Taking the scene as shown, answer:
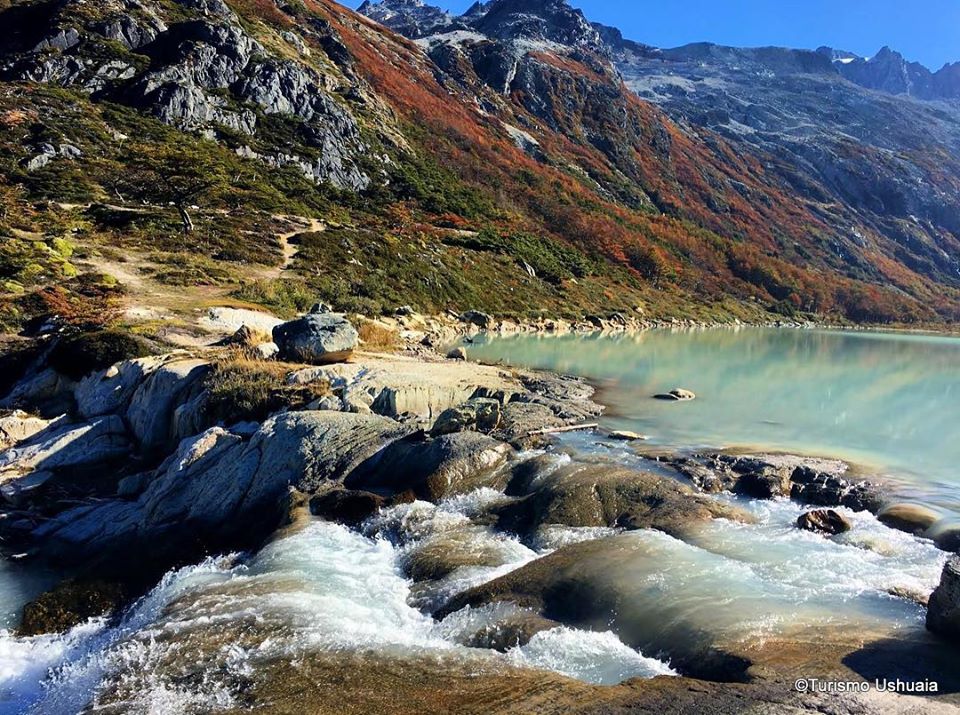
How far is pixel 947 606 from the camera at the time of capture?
20.7 feet

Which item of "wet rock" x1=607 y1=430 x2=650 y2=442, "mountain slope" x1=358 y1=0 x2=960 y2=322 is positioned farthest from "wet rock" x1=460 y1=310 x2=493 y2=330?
"mountain slope" x1=358 y1=0 x2=960 y2=322

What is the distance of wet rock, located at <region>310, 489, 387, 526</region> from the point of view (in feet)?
35.0

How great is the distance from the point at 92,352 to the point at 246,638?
1404cm

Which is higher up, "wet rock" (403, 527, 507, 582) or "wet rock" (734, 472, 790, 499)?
"wet rock" (734, 472, 790, 499)

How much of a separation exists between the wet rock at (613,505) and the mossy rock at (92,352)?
508 inches

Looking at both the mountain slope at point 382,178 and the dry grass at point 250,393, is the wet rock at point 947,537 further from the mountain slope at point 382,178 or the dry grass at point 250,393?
the mountain slope at point 382,178

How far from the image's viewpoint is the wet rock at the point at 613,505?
10.1m

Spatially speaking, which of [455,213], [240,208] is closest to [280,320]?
[240,208]

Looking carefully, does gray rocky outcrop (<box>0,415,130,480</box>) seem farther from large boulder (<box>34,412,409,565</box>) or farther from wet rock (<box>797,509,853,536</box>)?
wet rock (<box>797,509,853,536</box>)

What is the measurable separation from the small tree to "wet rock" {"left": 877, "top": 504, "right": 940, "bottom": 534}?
4330 cm

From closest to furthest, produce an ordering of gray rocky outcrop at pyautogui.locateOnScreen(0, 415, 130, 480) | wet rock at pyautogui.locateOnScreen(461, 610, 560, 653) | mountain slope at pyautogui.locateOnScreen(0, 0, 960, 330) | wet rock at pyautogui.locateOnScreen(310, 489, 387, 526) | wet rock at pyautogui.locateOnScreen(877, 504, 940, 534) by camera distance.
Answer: wet rock at pyautogui.locateOnScreen(461, 610, 560, 653) < wet rock at pyautogui.locateOnScreen(877, 504, 940, 534) < wet rock at pyautogui.locateOnScreen(310, 489, 387, 526) < gray rocky outcrop at pyautogui.locateOnScreen(0, 415, 130, 480) < mountain slope at pyautogui.locateOnScreen(0, 0, 960, 330)

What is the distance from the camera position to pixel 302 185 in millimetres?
58344

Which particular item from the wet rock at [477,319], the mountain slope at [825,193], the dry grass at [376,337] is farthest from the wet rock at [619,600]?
Result: the mountain slope at [825,193]

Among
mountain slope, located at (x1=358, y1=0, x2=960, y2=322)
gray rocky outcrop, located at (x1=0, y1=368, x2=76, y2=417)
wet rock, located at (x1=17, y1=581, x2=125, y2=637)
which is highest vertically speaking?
mountain slope, located at (x1=358, y1=0, x2=960, y2=322)
